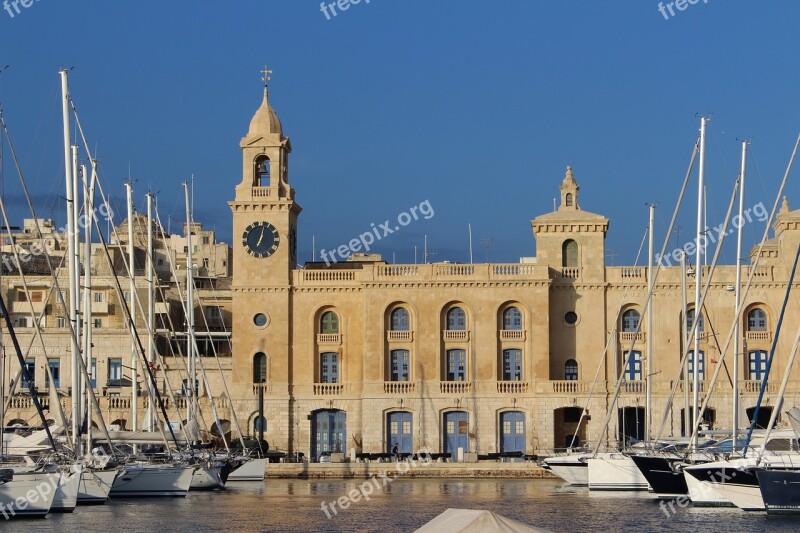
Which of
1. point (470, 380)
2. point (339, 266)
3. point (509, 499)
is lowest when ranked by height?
point (509, 499)

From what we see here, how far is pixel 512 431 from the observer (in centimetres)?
6994

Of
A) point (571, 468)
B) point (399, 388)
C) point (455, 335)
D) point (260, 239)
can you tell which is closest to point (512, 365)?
point (455, 335)

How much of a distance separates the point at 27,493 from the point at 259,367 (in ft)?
103

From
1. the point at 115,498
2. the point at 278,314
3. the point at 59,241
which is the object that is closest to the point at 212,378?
the point at 278,314

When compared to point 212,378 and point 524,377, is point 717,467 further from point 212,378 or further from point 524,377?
point 212,378

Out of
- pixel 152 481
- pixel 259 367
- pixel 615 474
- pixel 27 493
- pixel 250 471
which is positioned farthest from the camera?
pixel 259 367

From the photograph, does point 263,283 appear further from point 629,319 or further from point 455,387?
point 629,319

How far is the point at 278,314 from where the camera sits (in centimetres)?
7106

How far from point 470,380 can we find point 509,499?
19.4 metres

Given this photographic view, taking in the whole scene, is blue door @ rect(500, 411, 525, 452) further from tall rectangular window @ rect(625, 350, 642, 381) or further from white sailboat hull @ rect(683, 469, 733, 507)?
white sailboat hull @ rect(683, 469, 733, 507)

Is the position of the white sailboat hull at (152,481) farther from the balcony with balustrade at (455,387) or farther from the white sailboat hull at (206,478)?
the balcony with balustrade at (455,387)

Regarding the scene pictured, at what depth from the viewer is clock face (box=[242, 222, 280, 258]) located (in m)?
71.4

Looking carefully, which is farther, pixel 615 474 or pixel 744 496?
pixel 615 474

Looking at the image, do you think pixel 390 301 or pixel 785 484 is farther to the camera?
pixel 390 301
